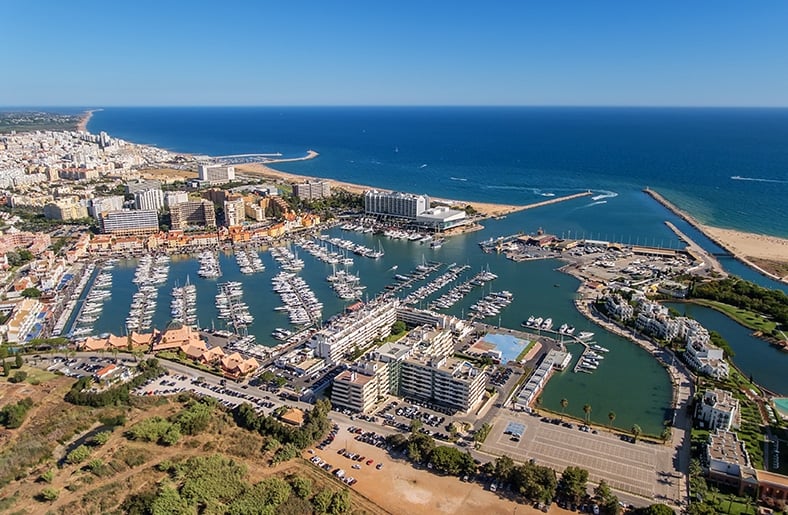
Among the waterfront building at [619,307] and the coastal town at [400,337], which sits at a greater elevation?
the waterfront building at [619,307]

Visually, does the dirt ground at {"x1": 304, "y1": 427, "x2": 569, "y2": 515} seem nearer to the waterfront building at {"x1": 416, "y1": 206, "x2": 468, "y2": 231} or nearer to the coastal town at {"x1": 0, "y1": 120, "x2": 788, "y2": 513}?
the coastal town at {"x1": 0, "y1": 120, "x2": 788, "y2": 513}

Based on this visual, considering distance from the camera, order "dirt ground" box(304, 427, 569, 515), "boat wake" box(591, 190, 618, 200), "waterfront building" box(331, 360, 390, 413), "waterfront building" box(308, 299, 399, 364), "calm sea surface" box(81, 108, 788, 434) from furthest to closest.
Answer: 1. "boat wake" box(591, 190, 618, 200)
2. "calm sea surface" box(81, 108, 788, 434)
3. "waterfront building" box(308, 299, 399, 364)
4. "waterfront building" box(331, 360, 390, 413)
5. "dirt ground" box(304, 427, 569, 515)

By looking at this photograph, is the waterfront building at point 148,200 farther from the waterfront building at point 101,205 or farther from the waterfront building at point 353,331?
the waterfront building at point 353,331

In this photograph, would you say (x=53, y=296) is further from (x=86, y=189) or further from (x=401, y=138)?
(x=401, y=138)

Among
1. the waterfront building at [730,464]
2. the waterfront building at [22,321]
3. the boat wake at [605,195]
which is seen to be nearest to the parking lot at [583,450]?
the waterfront building at [730,464]

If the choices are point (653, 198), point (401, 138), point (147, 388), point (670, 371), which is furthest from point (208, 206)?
point (401, 138)

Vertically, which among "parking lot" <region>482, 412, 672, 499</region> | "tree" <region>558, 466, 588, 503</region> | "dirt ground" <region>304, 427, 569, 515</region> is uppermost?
"tree" <region>558, 466, 588, 503</region>

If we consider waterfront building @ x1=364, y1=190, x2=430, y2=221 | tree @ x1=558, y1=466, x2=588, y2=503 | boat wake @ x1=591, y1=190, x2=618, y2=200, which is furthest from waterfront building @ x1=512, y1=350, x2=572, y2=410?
boat wake @ x1=591, y1=190, x2=618, y2=200
